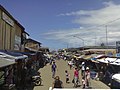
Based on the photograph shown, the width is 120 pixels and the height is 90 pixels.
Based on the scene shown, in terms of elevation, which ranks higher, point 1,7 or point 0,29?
point 1,7

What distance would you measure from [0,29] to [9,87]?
24.3 feet

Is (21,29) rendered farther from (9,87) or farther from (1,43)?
(9,87)

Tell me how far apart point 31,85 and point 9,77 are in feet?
13.1

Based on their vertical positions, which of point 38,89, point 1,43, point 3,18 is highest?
point 3,18

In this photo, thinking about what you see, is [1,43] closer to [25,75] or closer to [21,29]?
[25,75]

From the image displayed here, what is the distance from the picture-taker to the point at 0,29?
2458 cm

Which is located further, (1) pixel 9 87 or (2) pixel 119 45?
(2) pixel 119 45

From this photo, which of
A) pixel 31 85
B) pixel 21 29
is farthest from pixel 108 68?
pixel 21 29

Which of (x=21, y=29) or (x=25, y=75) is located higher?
(x=21, y=29)

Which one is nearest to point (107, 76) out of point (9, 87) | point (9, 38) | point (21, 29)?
point (9, 38)

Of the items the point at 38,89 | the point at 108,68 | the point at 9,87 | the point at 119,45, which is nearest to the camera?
the point at 9,87

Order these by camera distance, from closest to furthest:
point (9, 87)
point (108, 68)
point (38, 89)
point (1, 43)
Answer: point (9, 87)
point (38, 89)
point (1, 43)
point (108, 68)

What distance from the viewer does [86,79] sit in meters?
24.5

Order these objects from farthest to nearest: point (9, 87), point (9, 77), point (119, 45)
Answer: point (119, 45), point (9, 77), point (9, 87)
